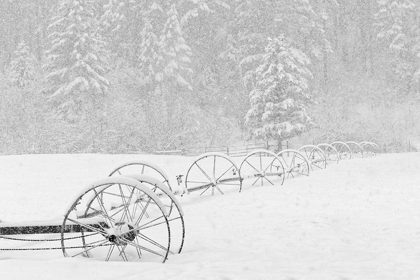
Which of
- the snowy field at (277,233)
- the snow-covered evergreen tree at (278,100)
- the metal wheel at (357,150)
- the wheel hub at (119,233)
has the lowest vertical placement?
the snowy field at (277,233)

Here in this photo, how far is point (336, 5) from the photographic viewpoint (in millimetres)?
52156

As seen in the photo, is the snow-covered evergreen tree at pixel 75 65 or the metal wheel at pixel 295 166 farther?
the snow-covered evergreen tree at pixel 75 65

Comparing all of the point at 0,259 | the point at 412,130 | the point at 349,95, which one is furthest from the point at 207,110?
the point at 0,259

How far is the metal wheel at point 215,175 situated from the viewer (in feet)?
42.5

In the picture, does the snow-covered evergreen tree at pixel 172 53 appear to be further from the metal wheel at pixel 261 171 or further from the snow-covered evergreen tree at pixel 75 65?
the metal wheel at pixel 261 171

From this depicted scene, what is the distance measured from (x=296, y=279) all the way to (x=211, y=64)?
134ft

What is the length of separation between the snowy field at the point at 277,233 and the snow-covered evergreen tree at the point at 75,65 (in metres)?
18.0

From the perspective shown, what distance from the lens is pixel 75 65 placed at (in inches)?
1254

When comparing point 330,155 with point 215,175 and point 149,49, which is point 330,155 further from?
point 149,49

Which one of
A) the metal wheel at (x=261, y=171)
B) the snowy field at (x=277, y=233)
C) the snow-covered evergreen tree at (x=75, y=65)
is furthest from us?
the snow-covered evergreen tree at (x=75, y=65)

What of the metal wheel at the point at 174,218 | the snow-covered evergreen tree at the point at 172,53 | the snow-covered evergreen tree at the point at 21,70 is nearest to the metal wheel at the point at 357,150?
the snow-covered evergreen tree at the point at 172,53

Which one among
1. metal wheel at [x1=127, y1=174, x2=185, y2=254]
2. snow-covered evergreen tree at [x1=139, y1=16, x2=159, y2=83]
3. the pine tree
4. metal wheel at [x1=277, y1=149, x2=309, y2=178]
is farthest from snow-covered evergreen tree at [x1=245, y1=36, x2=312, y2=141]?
metal wheel at [x1=127, y1=174, x2=185, y2=254]

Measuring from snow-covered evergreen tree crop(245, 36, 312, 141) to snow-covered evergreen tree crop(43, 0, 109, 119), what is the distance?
11117 mm

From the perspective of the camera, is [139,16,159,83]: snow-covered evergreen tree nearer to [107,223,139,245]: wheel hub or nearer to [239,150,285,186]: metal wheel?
[239,150,285,186]: metal wheel
